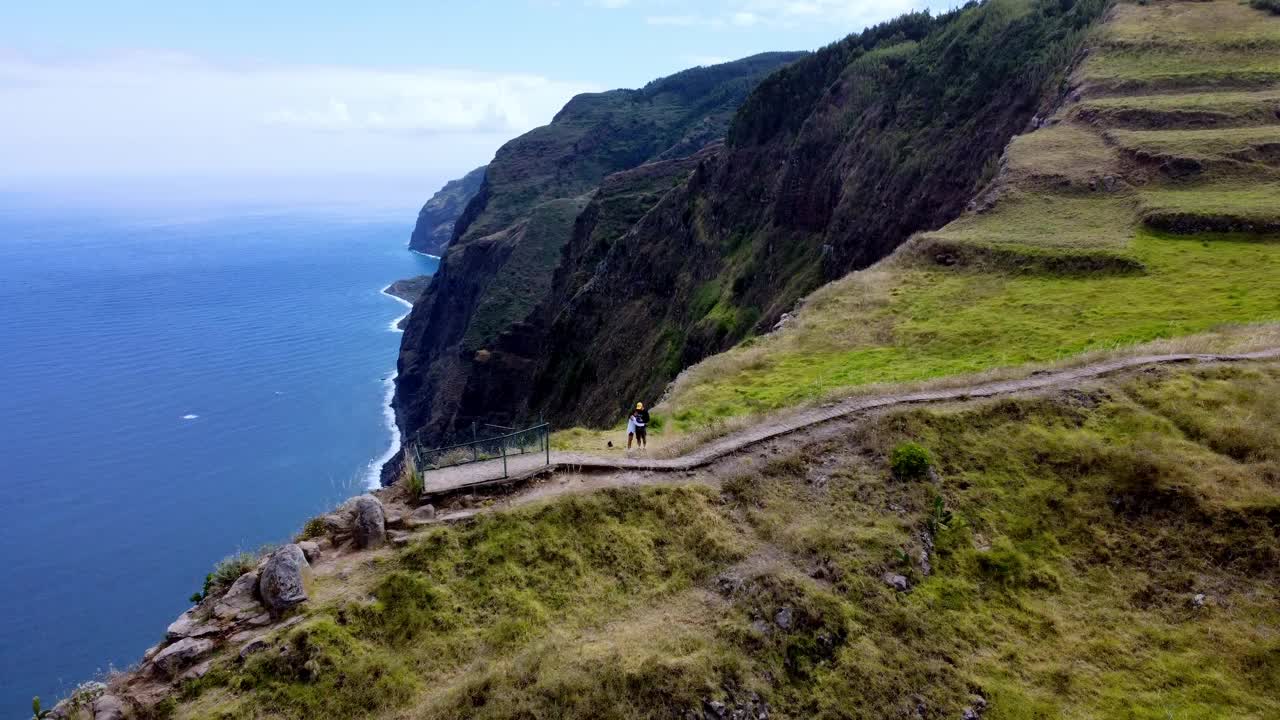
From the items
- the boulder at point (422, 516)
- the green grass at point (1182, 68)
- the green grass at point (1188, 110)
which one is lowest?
the boulder at point (422, 516)

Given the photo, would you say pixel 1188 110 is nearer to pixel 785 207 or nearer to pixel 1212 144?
pixel 1212 144

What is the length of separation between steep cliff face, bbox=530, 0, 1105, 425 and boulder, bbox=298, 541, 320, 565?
1748 inches

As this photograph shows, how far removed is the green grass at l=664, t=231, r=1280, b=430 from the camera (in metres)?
28.0

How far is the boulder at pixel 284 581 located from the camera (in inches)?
584

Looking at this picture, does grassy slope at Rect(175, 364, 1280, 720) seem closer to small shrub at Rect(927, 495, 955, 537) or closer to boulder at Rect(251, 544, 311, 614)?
small shrub at Rect(927, 495, 955, 537)

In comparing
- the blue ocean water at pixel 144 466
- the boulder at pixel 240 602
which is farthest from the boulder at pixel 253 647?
the blue ocean water at pixel 144 466

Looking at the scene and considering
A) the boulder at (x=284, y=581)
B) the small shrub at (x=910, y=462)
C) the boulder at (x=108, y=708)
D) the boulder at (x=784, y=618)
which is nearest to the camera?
the boulder at (x=108, y=708)

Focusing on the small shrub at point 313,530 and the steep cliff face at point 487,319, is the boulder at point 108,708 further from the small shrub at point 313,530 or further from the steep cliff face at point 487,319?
the steep cliff face at point 487,319

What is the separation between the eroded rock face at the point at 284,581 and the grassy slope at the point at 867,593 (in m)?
0.48

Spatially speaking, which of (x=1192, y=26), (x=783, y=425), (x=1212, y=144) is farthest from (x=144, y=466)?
(x=1192, y=26)

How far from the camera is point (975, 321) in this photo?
32625 millimetres

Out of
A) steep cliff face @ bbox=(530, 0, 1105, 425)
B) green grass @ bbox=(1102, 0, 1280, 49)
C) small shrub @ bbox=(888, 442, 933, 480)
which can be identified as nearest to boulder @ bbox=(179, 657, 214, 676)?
small shrub @ bbox=(888, 442, 933, 480)

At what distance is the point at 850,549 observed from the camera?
16688mm

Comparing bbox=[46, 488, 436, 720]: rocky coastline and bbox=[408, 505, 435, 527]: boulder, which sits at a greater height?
bbox=[408, 505, 435, 527]: boulder
